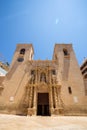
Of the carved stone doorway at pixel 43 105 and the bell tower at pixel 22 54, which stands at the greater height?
the bell tower at pixel 22 54

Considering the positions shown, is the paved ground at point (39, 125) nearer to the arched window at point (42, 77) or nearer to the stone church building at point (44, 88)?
the stone church building at point (44, 88)

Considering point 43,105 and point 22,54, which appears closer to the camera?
point 43,105

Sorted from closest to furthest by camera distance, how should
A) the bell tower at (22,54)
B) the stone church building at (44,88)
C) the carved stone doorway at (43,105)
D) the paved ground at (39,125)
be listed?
the paved ground at (39,125), the stone church building at (44,88), the carved stone doorway at (43,105), the bell tower at (22,54)

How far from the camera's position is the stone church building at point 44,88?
17016mm

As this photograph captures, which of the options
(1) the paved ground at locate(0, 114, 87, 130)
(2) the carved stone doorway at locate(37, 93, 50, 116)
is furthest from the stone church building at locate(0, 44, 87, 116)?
(1) the paved ground at locate(0, 114, 87, 130)

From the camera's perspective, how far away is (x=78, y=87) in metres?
19.1

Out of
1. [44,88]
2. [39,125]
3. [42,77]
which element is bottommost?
[39,125]

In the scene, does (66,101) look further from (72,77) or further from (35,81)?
(35,81)

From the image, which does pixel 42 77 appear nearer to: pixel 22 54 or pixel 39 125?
pixel 22 54

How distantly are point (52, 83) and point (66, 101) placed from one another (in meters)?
3.60

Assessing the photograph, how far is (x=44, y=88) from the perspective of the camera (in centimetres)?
1856

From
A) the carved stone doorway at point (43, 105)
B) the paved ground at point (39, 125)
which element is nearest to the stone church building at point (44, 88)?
the carved stone doorway at point (43, 105)

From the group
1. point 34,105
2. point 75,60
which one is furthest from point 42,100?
point 75,60

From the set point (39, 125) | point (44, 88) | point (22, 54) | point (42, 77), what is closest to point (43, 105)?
point (44, 88)
